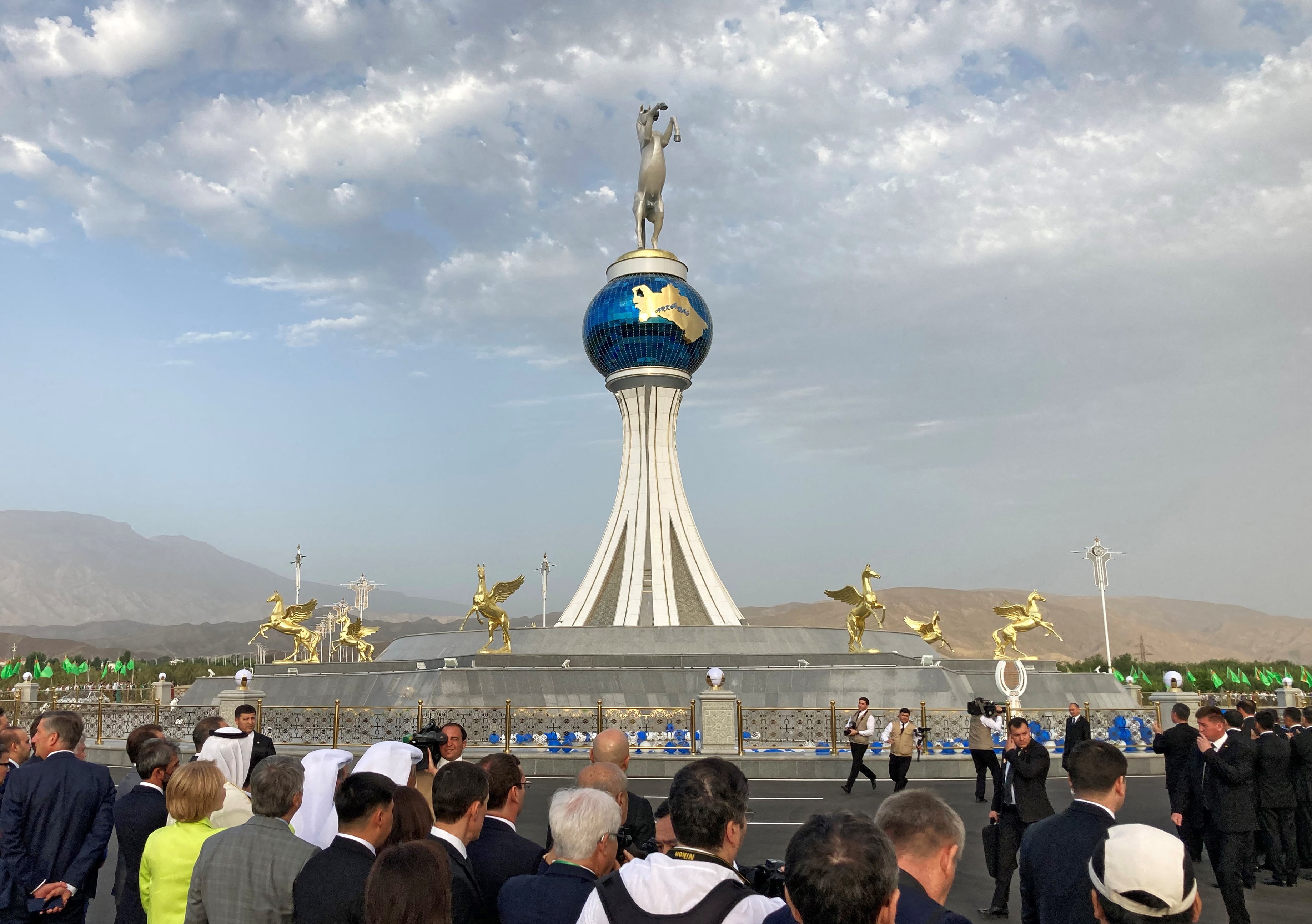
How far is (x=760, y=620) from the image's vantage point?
318ft

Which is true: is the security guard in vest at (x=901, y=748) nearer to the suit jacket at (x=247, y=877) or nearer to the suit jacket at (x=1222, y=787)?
the suit jacket at (x=1222, y=787)

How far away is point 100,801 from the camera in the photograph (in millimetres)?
4316

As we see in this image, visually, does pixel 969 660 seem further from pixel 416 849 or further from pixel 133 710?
pixel 416 849

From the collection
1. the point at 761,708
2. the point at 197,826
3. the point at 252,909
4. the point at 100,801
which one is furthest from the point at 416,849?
the point at 761,708

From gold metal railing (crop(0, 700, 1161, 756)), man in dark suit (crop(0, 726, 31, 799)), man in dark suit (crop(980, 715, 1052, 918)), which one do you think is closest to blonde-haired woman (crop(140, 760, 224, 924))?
man in dark suit (crop(0, 726, 31, 799))

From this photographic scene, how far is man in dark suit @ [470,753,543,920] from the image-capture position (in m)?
3.07

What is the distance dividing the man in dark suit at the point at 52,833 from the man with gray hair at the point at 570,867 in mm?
2531

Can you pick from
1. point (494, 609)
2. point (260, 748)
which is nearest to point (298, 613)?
point (494, 609)

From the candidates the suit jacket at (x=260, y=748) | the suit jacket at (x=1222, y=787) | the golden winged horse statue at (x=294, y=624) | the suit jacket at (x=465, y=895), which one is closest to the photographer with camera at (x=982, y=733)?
the suit jacket at (x=1222, y=787)

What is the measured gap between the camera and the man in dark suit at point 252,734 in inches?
230

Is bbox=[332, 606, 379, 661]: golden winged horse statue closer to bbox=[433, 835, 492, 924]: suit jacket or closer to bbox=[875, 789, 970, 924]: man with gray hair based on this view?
bbox=[433, 835, 492, 924]: suit jacket

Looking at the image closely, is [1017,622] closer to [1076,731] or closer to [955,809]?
[955,809]

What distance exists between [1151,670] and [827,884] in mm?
44241

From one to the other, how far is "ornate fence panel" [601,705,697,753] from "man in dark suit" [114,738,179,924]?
30.6 feet
